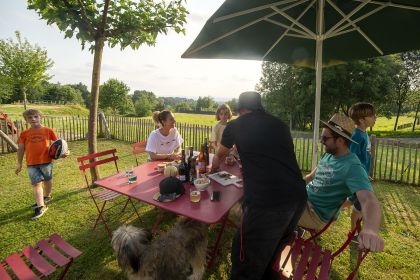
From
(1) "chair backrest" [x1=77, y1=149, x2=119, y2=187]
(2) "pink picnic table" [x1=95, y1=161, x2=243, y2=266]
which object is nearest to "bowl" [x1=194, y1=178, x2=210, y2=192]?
(2) "pink picnic table" [x1=95, y1=161, x2=243, y2=266]

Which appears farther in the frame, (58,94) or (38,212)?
(58,94)

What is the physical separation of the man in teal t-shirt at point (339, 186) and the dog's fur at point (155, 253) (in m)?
1.46

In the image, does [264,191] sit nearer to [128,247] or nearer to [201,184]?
[201,184]

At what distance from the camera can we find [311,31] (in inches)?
152

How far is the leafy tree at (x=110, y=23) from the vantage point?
4.50m

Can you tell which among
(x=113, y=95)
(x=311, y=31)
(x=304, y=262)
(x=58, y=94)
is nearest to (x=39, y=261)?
(x=304, y=262)

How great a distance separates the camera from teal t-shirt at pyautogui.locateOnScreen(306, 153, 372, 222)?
2.09m

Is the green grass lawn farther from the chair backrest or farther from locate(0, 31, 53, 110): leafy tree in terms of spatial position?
locate(0, 31, 53, 110): leafy tree

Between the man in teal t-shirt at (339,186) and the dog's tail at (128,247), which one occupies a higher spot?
the man in teal t-shirt at (339,186)

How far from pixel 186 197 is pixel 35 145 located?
11.4ft

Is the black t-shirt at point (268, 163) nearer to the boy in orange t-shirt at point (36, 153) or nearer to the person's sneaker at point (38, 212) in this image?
the boy in orange t-shirt at point (36, 153)

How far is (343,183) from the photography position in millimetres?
2373

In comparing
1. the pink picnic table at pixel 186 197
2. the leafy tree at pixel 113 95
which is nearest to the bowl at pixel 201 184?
the pink picnic table at pixel 186 197

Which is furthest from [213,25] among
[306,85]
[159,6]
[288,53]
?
[306,85]
